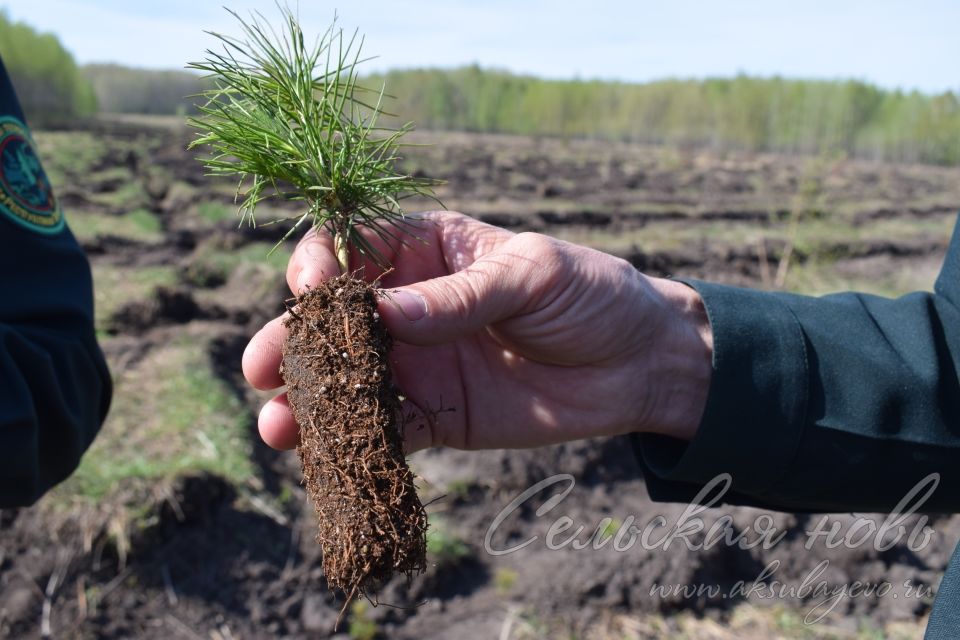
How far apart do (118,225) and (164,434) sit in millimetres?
7657

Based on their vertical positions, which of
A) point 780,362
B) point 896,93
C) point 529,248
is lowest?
point 780,362

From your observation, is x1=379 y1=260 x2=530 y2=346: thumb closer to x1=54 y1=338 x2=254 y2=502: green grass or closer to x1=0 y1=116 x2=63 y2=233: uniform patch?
x1=0 y1=116 x2=63 y2=233: uniform patch

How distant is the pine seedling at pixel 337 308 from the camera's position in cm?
152

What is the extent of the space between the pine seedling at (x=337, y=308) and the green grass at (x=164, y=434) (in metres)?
3.01

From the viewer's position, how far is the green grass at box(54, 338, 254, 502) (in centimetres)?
419

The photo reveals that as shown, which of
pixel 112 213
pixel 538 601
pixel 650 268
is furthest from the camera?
pixel 112 213

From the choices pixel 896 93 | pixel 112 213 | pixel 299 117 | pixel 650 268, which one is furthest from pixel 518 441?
pixel 896 93

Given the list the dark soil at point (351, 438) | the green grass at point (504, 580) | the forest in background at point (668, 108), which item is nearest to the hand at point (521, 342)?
the dark soil at point (351, 438)

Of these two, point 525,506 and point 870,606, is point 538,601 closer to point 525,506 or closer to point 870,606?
point 525,506

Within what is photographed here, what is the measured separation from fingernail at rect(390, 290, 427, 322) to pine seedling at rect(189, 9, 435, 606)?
65 millimetres

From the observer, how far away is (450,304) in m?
1.71

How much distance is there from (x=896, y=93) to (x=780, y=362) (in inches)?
3148

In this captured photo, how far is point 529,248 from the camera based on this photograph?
1.88 meters

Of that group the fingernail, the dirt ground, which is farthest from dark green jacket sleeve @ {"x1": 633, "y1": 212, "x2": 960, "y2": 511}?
the dirt ground
